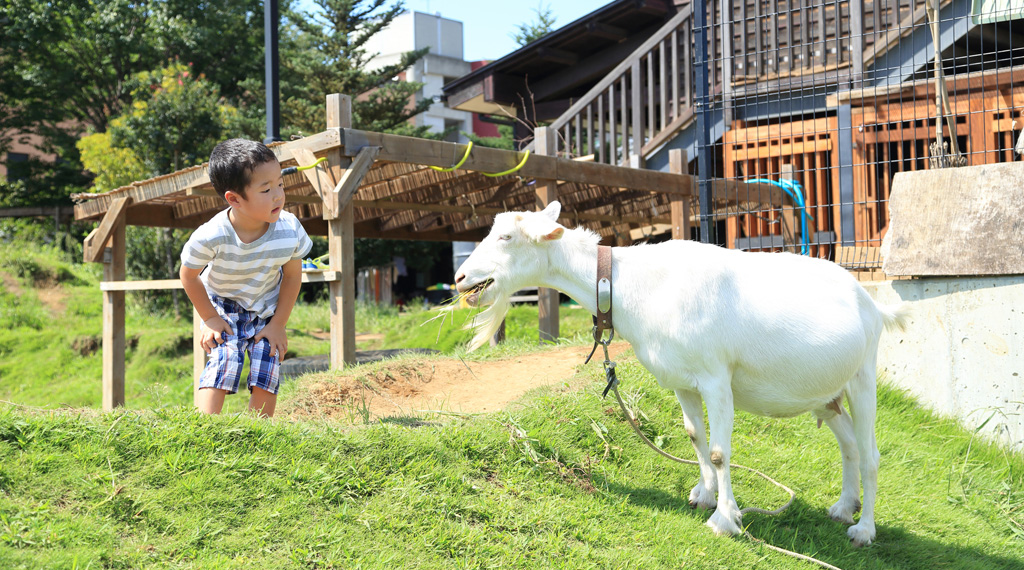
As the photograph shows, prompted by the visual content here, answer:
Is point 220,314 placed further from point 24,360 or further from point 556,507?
point 24,360

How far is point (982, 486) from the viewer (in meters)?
5.39

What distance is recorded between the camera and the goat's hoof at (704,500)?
4078mm

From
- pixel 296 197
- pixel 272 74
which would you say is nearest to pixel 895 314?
pixel 272 74

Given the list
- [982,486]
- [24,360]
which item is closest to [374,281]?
[24,360]

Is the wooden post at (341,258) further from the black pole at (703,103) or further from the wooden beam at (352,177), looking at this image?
the black pole at (703,103)

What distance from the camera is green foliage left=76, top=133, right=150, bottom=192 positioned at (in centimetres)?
1912

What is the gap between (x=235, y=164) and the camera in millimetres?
3674

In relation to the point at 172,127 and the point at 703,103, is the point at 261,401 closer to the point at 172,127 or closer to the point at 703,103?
the point at 703,103

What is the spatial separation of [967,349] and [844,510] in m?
2.44

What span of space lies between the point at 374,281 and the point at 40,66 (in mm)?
12464

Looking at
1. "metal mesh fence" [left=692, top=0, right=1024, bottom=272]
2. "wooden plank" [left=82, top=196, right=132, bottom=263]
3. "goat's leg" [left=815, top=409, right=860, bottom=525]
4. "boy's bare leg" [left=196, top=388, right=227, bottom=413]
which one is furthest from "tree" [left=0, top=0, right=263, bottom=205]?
"goat's leg" [left=815, top=409, right=860, bottom=525]

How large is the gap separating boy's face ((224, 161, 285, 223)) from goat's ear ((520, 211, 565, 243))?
117 centimetres

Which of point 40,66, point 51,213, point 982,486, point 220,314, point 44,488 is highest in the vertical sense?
point 40,66

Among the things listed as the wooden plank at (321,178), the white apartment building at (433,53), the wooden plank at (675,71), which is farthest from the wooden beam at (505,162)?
the white apartment building at (433,53)
